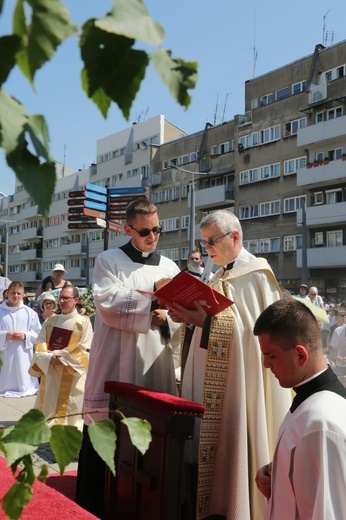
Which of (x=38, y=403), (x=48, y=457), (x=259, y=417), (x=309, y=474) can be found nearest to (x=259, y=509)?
(x=259, y=417)

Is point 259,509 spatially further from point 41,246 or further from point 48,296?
point 41,246

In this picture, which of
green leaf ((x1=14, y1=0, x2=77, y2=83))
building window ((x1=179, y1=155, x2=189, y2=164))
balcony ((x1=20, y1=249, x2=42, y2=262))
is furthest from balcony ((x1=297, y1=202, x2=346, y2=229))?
balcony ((x1=20, y1=249, x2=42, y2=262))

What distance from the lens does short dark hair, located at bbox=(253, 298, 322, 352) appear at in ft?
8.75

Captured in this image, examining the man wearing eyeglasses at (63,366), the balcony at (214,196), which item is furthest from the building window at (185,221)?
the man wearing eyeglasses at (63,366)

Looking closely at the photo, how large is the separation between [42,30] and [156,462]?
300 cm

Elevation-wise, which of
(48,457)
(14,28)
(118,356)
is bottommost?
(48,457)

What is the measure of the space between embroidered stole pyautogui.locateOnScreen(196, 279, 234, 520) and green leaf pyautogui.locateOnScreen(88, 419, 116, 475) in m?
2.75

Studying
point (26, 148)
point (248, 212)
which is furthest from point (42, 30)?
point (248, 212)

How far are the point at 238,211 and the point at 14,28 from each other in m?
44.6

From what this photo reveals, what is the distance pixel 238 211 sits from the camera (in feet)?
148

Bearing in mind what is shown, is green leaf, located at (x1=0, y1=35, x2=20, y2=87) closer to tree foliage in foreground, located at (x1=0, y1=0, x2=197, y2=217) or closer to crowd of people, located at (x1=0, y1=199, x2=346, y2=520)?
tree foliage in foreground, located at (x1=0, y1=0, x2=197, y2=217)

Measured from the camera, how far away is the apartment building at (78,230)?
56.4 metres

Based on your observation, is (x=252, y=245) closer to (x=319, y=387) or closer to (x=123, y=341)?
(x=123, y=341)

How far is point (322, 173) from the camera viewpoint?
37812 millimetres
